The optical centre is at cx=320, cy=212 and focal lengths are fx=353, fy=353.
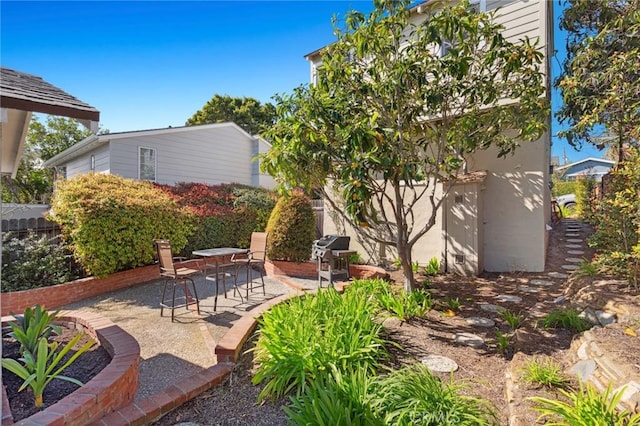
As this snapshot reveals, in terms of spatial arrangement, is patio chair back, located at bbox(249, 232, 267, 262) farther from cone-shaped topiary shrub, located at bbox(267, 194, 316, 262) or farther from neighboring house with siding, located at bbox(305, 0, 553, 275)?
neighboring house with siding, located at bbox(305, 0, 553, 275)

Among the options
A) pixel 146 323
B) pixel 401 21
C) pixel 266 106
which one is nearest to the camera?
pixel 401 21

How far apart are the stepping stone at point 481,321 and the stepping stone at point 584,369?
165cm

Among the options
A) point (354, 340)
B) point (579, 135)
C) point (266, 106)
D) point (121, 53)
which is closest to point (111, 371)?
point (354, 340)

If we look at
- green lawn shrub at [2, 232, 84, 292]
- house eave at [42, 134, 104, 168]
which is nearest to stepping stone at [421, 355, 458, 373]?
green lawn shrub at [2, 232, 84, 292]

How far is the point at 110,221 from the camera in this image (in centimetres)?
772

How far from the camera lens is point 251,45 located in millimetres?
8062

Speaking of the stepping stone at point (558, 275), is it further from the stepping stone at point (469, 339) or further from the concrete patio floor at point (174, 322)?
the concrete patio floor at point (174, 322)

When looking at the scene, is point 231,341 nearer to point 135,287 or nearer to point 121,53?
point 135,287

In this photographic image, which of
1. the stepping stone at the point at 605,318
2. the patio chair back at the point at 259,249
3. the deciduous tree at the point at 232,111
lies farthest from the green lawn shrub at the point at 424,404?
the deciduous tree at the point at 232,111

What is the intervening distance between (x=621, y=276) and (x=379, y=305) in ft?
13.9

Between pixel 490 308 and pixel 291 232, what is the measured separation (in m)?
4.99

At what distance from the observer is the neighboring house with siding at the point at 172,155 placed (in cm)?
1349

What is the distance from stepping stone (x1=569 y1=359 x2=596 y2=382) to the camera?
10.5 ft

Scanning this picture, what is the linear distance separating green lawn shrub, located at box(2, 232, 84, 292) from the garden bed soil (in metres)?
3.53
